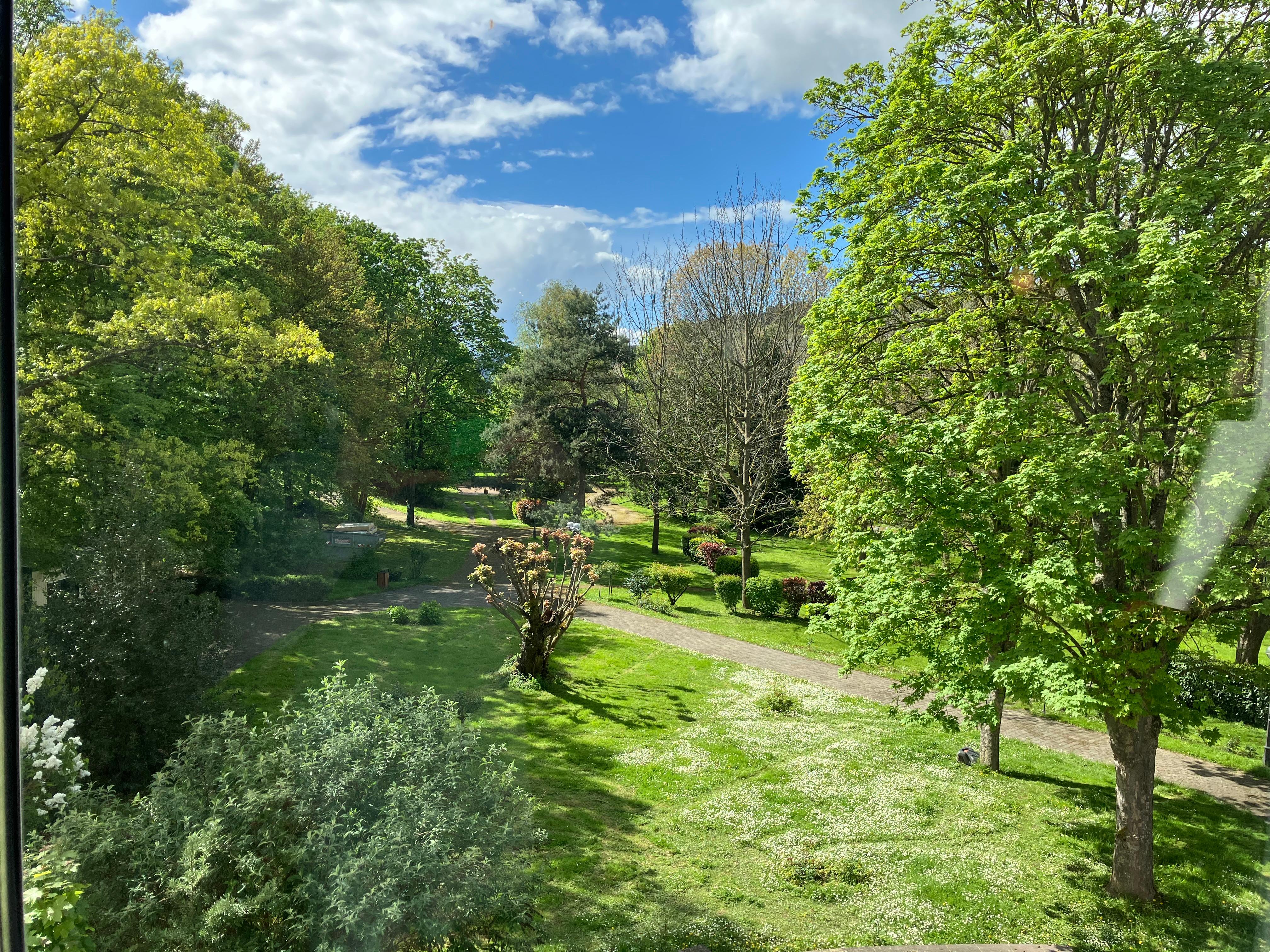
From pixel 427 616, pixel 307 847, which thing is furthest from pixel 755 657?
pixel 307 847

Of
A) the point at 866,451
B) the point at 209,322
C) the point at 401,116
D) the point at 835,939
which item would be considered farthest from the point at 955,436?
the point at 209,322

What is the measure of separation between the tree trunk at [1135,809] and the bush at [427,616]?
10.2 metres

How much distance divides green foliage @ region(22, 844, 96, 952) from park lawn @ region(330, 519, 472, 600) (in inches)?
451

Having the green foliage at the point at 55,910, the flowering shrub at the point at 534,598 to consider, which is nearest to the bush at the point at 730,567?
the flowering shrub at the point at 534,598

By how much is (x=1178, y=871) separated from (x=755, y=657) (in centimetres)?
692

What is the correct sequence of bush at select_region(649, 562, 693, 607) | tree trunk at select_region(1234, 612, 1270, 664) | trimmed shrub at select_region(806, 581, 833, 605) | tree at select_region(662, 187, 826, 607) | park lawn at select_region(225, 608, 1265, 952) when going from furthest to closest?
bush at select_region(649, 562, 693, 607), tree at select_region(662, 187, 826, 607), trimmed shrub at select_region(806, 581, 833, 605), tree trunk at select_region(1234, 612, 1270, 664), park lawn at select_region(225, 608, 1265, 952)

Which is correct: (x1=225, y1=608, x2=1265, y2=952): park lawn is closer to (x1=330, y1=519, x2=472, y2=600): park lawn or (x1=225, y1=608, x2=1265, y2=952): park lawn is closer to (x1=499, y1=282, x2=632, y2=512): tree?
(x1=330, y1=519, x2=472, y2=600): park lawn

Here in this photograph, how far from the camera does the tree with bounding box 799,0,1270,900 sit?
4305 millimetres

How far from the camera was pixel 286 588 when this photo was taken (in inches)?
525

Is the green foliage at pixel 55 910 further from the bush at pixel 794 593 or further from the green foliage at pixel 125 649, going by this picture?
the bush at pixel 794 593

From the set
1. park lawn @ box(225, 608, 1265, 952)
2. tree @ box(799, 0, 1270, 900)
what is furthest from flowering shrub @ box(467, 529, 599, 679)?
tree @ box(799, 0, 1270, 900)

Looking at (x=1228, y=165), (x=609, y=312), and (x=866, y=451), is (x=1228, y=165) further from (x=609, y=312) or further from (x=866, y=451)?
(x=609, y=312)

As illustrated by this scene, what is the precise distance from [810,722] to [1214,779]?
461 centimetres

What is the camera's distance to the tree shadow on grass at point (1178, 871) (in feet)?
15.6
